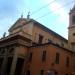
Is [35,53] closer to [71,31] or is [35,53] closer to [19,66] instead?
[19,66]

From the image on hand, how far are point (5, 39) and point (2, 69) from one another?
6.12m

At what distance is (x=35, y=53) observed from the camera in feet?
94.2

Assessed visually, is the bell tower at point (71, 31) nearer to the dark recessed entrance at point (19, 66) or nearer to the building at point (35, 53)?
the building at point (35, 53)

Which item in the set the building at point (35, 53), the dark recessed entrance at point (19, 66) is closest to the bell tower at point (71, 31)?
the building at point (35, 53)

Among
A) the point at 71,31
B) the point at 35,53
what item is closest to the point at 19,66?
the point at 35,53

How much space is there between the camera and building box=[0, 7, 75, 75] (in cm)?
2675

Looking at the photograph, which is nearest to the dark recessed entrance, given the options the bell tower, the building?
the building

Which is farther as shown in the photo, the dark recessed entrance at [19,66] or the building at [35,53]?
the dark recessed entrance at [19,66]

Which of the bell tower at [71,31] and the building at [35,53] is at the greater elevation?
the bell tower at [71,31]

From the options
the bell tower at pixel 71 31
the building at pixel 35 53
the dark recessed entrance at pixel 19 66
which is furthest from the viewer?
the bell tower at pixel 71 31

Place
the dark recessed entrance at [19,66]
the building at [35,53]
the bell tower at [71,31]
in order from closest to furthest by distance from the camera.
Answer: the building at [35,53]
the dark recessed entrance at [19,66]
the bell tower at [71,31]

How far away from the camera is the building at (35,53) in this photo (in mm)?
26750

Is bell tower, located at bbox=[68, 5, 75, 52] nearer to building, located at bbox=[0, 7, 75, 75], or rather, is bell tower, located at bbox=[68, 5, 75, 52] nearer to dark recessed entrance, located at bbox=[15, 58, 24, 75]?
building, located at bbox=[0, 7, 75, 75]

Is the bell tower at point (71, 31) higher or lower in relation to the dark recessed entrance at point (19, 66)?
higher
